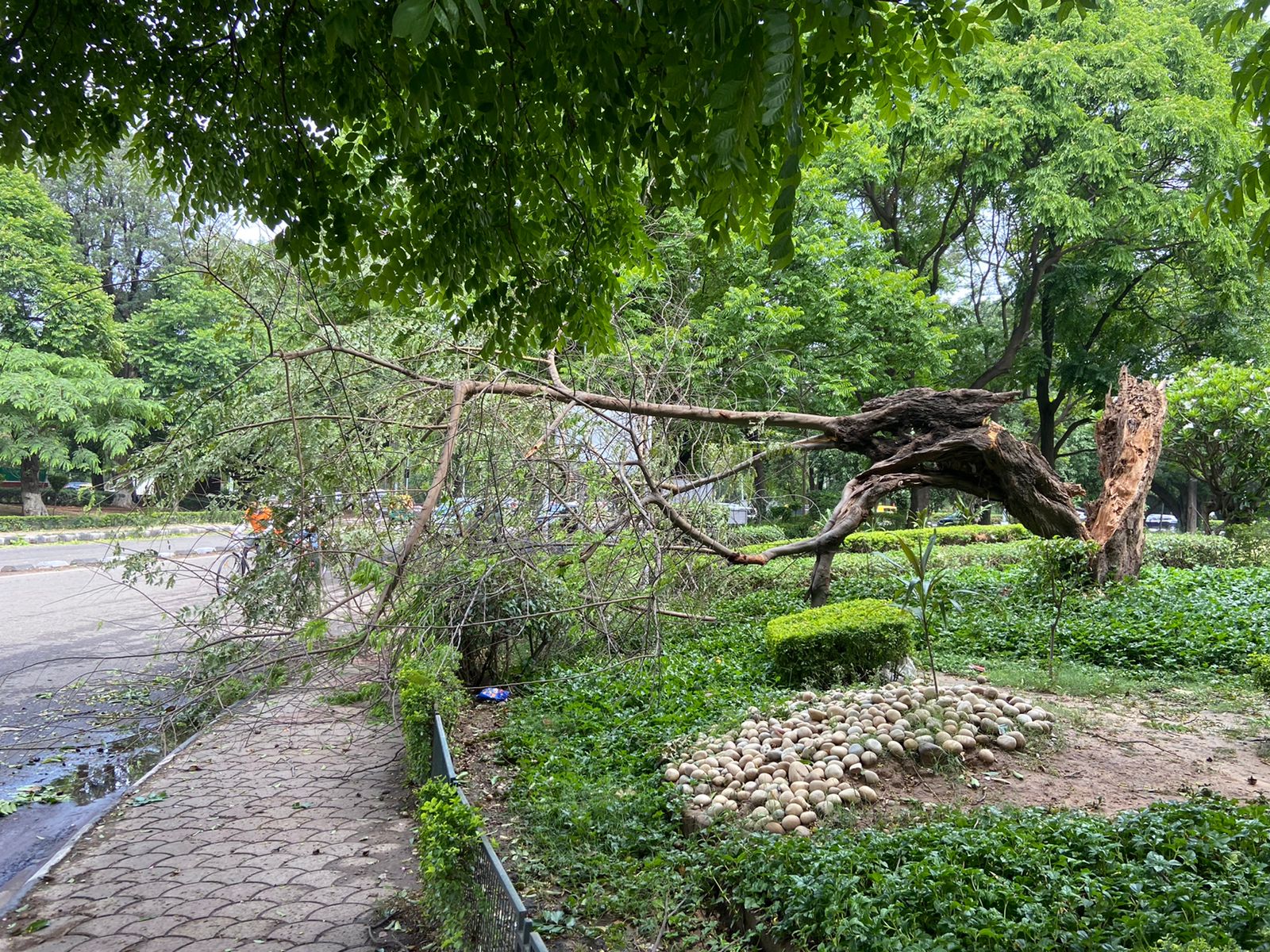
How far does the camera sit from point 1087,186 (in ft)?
57.7

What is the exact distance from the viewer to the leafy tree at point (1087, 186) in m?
16.7

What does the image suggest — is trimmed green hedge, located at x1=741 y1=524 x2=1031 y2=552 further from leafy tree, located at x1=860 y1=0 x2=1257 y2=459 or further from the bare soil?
the bare soil

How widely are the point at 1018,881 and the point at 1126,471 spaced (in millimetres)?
10054

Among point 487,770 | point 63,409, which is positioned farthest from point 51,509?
point 487,770

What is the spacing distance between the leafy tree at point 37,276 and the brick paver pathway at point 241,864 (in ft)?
66.2

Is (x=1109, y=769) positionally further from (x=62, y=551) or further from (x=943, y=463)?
(x=62, y=551)

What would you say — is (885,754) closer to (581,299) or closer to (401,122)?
(581,299)

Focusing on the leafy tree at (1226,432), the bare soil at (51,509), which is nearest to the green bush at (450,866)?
the leafy tree at (1226,432)

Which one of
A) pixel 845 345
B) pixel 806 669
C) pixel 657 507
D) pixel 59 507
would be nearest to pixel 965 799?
pixel 806 669

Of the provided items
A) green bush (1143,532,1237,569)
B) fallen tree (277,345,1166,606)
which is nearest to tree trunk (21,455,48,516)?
fallen tree (277,345,1166,606)

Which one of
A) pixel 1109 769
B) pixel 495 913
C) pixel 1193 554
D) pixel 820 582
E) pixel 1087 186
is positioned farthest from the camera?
pixel 1087 186

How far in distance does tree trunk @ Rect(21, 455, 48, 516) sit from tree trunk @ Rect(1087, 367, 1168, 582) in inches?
1256

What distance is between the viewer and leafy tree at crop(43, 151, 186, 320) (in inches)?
1264

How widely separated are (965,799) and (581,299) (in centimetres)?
382
